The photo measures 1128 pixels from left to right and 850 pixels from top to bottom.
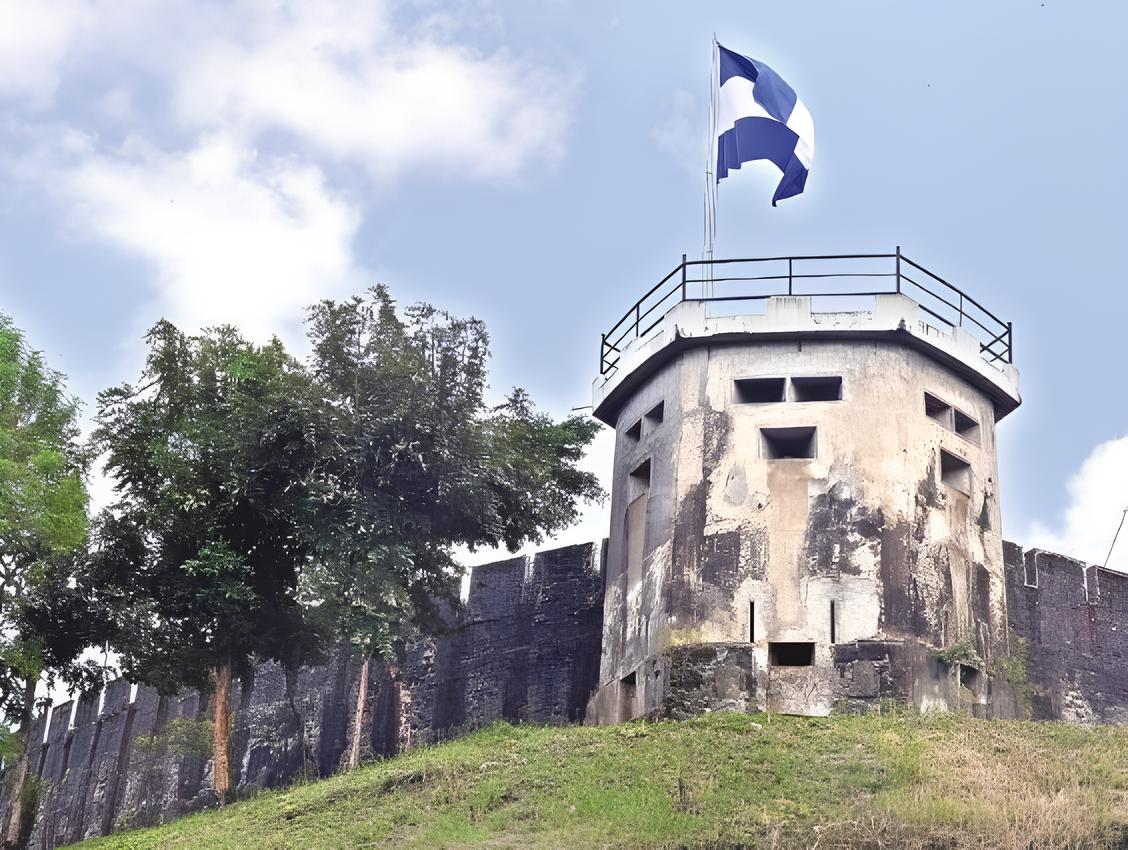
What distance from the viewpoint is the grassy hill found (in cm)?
1540

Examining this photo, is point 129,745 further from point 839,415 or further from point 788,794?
point 788,794

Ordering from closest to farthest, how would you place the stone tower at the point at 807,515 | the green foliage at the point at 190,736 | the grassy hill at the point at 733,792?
1. the grassy hill at the point at 733,792
2. the stone tower at the point at 807,515
3. the green foliage at the point at 190,736

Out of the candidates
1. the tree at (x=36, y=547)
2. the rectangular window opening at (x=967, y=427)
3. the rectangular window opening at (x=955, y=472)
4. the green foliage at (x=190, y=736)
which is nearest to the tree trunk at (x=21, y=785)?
the tree at (x=36, y=547)

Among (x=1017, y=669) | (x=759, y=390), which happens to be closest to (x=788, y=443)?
(x=759, y=390)

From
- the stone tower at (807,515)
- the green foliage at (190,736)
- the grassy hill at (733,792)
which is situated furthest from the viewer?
the green foliage at (190,736)

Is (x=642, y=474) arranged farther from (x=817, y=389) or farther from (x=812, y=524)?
(x=812, y=524)

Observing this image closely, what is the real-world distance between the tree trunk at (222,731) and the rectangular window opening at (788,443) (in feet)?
25.8

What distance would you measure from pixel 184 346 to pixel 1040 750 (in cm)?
1263

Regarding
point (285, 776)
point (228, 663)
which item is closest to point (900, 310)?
point (228, 663)

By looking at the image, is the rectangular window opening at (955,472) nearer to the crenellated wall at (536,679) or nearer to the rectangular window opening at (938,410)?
the rectangular window opening at (938,410)

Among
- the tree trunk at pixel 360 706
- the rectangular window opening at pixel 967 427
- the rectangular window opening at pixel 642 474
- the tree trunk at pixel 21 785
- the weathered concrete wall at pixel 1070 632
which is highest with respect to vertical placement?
the rectangular window opening at pixel 967 427

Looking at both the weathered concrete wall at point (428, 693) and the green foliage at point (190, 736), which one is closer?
the weathered concrete wall at point (428, 693)

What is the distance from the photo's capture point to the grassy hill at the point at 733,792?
1540 centimetres

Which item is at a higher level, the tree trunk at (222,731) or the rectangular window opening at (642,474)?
the rectangular window opening at (642,474)
